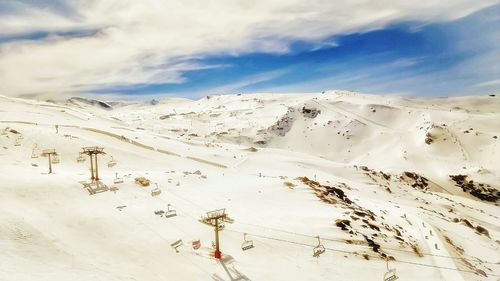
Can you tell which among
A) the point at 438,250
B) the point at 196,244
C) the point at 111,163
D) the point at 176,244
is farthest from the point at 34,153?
the point at 438,250

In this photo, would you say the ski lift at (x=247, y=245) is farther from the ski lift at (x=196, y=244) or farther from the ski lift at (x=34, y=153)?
the ski lift at (x=34, y=153)

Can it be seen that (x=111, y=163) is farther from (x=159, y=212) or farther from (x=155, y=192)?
(x=159, y=212)

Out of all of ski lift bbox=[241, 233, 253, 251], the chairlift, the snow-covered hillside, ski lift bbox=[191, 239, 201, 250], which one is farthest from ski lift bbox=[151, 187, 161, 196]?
ski lift bbox=[241, 233, 253, 251]

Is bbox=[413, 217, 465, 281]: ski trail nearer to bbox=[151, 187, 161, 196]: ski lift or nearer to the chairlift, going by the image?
the chairlift

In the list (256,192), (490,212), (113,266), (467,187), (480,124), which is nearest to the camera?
(113,266)

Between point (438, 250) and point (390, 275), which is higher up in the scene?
point (390, 275)

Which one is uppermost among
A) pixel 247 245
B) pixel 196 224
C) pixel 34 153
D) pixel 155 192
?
pixel 34 153

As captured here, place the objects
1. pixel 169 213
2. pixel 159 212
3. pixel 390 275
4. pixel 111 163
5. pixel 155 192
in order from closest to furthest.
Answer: pixel 390 275 < pixel 169 213 < pixel 159 212 < pixel 155 192 < pixel 111 163

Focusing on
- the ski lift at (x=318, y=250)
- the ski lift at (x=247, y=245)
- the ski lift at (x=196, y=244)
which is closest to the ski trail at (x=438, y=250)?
the ski lift at (x=318, y=250)

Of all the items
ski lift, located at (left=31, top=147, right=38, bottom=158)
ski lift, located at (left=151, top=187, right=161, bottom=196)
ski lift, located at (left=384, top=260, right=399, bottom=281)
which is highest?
ski lift, located at (left=31, top=147, right=38, bottom=158)

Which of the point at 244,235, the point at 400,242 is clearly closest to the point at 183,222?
the point at 244,235

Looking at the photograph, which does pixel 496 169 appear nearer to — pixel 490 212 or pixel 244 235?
pixel 490 212
